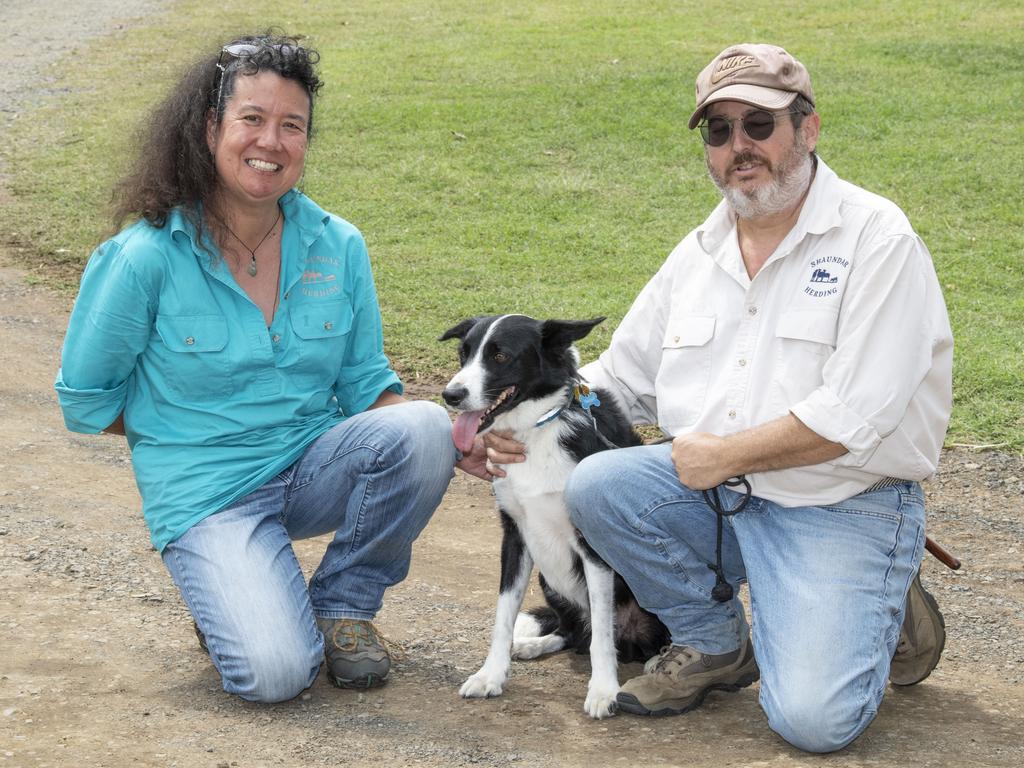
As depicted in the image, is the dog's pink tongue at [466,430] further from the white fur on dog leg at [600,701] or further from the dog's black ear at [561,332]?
the white fur on dog leg at [600,701]

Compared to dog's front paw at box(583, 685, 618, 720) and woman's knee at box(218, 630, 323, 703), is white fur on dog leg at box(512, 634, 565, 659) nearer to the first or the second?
dog's front paw at box(583, 685, 618, 720)

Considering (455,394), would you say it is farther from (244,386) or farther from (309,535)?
(309,535)

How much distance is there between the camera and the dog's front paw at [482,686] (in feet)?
13.7

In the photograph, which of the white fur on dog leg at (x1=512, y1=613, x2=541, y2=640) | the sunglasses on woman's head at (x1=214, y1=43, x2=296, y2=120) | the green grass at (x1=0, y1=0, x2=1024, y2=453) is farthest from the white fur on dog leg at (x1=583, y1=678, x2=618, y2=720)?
the green grass at (x1=0, y1=0, x2=1024, y2=453)

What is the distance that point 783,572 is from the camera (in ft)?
13.0

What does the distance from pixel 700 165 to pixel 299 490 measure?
8.85 metres

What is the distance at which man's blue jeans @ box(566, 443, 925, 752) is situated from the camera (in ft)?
12.3

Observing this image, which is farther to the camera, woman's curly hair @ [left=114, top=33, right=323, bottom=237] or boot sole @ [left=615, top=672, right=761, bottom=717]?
woman's curly hair @ [left=114, top=33, right=323, bottom=237]

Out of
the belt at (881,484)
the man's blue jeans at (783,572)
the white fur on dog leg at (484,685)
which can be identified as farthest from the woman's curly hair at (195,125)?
the belt at (881,484)

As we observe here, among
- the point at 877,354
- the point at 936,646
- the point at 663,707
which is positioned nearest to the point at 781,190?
the point at 877,354

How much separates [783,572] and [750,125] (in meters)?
1.40

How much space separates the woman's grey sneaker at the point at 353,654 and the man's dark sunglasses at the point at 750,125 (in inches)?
77.2

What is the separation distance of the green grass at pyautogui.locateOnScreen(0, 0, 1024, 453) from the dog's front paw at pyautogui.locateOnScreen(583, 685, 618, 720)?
11.1 feet

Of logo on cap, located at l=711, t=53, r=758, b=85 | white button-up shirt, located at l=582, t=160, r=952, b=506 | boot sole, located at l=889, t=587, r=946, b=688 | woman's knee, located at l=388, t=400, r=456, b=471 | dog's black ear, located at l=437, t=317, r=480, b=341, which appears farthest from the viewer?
dog's black ear, located at l=437, t=317, r=480, b=341
